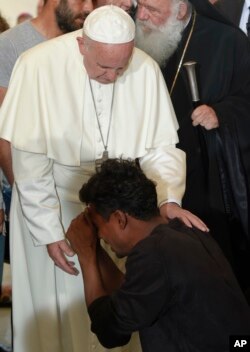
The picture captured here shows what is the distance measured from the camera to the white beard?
3.70 m

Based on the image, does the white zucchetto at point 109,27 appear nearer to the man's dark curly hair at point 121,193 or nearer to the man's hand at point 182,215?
the man's dark curly hair at point 121,193

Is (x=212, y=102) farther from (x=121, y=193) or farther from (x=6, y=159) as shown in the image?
(x=121, y=193)

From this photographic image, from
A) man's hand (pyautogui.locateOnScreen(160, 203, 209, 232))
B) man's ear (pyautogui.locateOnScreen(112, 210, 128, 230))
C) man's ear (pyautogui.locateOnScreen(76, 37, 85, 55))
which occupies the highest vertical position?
man's ear (pyautogui.locateOnScreen(76, 37, 85, 55))

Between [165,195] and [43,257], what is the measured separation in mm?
A: 634

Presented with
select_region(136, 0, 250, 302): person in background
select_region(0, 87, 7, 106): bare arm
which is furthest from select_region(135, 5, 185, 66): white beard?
select_region(0, 87, 7, 106): bare arm

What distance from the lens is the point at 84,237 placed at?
8.77ft

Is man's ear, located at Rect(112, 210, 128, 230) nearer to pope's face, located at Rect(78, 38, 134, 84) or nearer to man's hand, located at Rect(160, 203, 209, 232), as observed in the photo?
man's hand, located at Rect(160, 203, 209, 232)

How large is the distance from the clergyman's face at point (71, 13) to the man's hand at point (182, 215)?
126cm

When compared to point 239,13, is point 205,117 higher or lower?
lower

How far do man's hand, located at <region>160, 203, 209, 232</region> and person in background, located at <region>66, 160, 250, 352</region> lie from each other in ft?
0.29

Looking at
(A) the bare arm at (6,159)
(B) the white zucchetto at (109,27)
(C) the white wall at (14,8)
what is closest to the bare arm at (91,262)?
(B) the white zucchetto at (109,27)

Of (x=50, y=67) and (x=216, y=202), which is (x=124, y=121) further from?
(x=216, y=202)

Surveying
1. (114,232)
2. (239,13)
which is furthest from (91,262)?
(239,13)

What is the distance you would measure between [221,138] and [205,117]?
0.21 metres
